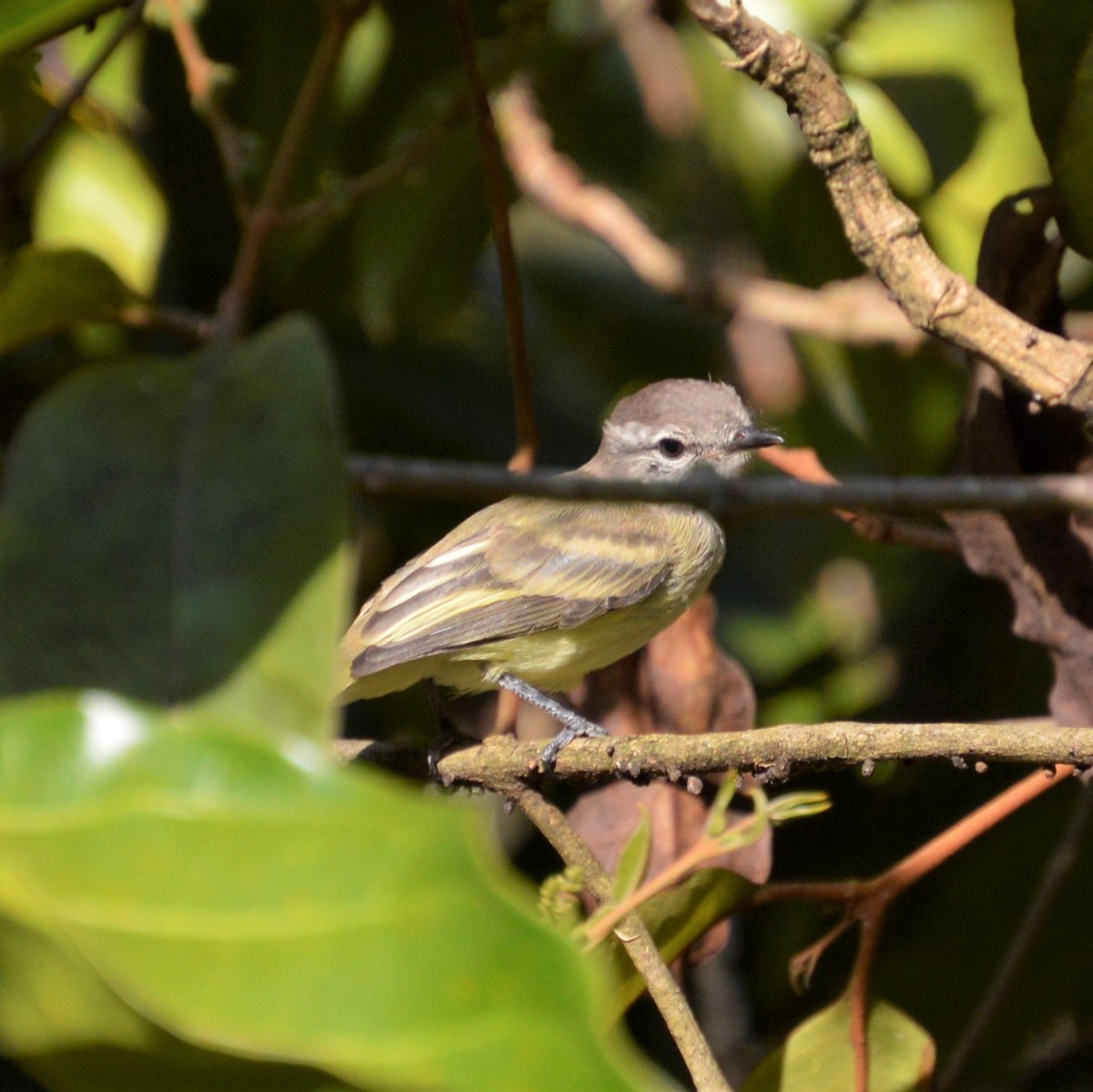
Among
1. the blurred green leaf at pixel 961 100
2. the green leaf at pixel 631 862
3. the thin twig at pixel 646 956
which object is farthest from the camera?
the blurred green leaf at pixel 961 100

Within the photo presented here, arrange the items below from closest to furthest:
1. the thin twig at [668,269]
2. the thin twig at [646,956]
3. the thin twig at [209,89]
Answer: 1. the thin twig at [646,956]
2. the thin twig at [209,89]
3. the thin twig at [668,269]

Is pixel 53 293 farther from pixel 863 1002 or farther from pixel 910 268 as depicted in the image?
pixel 863 1002

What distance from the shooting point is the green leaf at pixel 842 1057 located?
77.9 inches

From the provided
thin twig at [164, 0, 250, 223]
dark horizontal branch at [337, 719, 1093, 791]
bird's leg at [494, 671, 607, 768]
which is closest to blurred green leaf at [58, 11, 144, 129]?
thin twig at [164, 0, 250, 223]

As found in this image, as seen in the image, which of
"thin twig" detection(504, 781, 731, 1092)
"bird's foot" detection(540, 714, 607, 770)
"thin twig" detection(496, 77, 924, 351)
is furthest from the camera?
"thin twig" detection(496, 77, 924, 351)

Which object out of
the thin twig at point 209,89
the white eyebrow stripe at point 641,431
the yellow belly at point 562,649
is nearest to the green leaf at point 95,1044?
the yellow belly at point 562,649

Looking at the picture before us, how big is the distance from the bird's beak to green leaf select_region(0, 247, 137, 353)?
1.35m

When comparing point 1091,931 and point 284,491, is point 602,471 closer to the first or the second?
point 1091,931

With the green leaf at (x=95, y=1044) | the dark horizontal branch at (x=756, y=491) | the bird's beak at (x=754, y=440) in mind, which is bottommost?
the bird's beak at (x=754, y=440)

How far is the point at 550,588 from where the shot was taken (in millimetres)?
2975

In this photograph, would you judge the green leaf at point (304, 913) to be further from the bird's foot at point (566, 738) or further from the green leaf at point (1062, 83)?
the green leaf at point (1062, 83)

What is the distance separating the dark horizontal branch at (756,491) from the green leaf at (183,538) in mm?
203

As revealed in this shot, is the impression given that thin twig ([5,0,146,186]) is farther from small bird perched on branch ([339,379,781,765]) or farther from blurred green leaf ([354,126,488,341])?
small bird perched on branch ([339,379,781,765])

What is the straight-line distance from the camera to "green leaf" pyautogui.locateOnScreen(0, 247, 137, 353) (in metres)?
2.15
